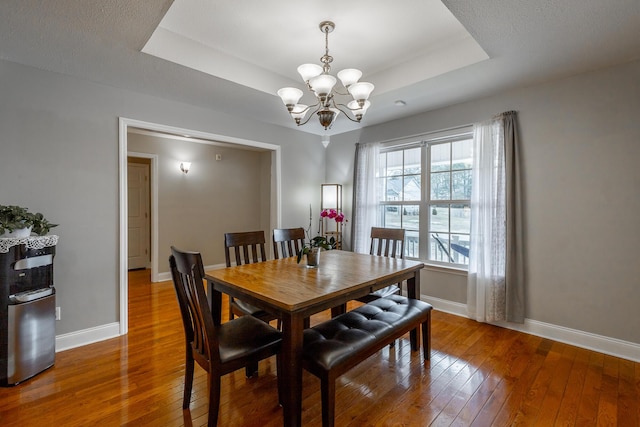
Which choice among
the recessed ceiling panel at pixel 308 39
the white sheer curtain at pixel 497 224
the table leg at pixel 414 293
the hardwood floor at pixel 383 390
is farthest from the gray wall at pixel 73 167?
the white sheer curtain at pixel 497 224

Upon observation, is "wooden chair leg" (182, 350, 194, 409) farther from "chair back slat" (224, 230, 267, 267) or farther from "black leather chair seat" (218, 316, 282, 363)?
"chair back slat" (224, 230, 267, 267)

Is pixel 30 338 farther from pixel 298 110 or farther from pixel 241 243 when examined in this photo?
pixel 298 110

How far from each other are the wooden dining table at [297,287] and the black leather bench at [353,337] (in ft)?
0.43

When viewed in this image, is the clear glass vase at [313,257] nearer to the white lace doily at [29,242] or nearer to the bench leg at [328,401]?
the bench leg at [328,401]

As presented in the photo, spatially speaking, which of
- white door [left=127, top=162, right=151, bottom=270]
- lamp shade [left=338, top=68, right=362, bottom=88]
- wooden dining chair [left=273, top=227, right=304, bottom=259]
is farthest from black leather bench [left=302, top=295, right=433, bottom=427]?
white door [left=127, top=162, right=151, bottom=270]

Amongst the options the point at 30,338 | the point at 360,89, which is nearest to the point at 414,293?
the point at 360,89

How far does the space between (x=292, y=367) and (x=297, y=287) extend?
1.45ft

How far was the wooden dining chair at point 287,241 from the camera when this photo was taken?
3.04m

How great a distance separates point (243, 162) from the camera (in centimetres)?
583

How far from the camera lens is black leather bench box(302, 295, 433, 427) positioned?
1.57m

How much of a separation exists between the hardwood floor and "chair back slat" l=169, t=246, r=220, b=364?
487 millimetres

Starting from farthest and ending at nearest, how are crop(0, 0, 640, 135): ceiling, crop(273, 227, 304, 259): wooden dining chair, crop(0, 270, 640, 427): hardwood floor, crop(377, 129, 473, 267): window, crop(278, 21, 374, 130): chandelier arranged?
1. crop(377, 129, 473, 267): window
2. crop(273, 227, 304, 259): wooden dining chair
3. crop(278, 21, 374, 130): chandelier
4. crop(0, 0, 640, 135): ceiling
5. crop(0, 270, 640, 427): hardwood floor

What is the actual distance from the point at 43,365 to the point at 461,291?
3907 millimetres

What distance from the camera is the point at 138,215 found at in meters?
5.63
